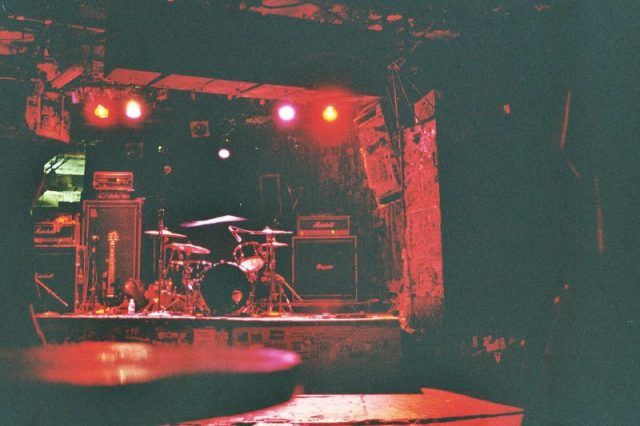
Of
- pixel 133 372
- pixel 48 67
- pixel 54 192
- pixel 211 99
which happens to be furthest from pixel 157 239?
pixel 133 372

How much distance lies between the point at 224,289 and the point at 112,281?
2738 millimetres

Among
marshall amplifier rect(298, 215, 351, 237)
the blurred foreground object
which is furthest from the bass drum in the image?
the blurred foreground object

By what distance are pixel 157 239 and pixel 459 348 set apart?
6.80 metres

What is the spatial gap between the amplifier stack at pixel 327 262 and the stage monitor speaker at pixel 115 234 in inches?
128

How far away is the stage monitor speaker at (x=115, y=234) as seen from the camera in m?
9.76

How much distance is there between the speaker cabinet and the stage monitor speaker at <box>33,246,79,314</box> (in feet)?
11.9

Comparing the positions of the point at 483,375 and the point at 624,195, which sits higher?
the point at 624,195

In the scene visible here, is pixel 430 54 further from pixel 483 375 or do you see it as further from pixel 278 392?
pixel 278 392

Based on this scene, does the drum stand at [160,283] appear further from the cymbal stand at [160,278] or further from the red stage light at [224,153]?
the red stage light at [224,153]

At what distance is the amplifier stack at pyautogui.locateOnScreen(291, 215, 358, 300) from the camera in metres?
8.48

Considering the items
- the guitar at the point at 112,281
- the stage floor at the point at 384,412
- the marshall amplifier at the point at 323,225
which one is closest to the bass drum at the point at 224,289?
the marshall amplifier at the point at 323,225

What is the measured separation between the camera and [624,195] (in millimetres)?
3676

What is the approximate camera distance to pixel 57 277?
343 inches

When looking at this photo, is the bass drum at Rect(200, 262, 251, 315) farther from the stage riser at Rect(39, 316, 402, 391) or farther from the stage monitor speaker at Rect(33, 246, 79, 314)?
the stage monitor speaker at Rect(33, 246, 79, 314)
